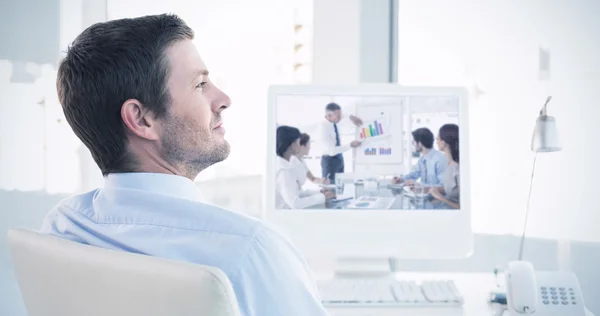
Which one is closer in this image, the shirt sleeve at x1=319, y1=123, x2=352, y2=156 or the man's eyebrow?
the man's eyebrow

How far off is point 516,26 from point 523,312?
1.40 metres

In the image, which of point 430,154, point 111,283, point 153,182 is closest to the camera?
point 111,283

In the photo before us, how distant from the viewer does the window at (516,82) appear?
233cm

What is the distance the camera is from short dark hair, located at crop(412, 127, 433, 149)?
161 centimetres

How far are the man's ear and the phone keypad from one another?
3.05ft

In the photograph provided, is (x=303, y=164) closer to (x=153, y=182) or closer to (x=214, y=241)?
(x=153, y=182)

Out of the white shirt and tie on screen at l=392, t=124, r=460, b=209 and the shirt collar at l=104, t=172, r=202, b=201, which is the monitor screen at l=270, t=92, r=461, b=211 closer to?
the white shirt and tie on screen at l=392, t=124, r=460, b=209

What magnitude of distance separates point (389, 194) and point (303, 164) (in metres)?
0.24

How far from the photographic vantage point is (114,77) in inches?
34.8

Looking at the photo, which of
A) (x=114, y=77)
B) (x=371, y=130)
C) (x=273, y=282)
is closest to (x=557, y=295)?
(x=371, y=130)

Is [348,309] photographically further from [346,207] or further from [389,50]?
[389,50]

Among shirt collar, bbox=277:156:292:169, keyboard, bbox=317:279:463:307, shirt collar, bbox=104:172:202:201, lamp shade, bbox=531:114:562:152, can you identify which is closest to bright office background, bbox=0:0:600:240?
lamp shade, bbox=531:114:562:152

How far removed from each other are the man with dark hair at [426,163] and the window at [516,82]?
0.87m

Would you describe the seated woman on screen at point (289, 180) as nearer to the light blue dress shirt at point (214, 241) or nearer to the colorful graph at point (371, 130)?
the colorful graph at point (371, 130)
